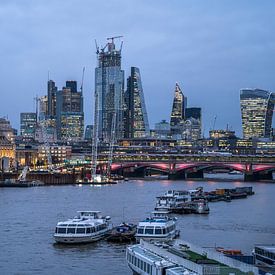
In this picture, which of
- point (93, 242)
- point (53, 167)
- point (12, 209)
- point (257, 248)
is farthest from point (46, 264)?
point (53, 167)

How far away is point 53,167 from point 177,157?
81.6 feet

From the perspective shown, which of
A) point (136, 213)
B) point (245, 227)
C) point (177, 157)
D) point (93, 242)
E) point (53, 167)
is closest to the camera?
point (93, 242)

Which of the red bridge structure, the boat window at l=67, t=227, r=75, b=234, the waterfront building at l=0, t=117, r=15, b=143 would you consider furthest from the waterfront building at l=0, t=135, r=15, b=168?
the boat window at l=67, t=227, r=75, b=234

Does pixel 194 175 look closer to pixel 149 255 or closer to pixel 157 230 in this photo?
pixel 157 230

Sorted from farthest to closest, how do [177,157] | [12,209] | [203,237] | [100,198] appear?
[177,157]
[100,198]
[12,209]
[203,237]

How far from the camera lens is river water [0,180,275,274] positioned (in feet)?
104

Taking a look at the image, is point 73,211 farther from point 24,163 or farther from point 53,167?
point 24,163

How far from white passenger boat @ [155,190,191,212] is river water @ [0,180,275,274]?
3.81 feet

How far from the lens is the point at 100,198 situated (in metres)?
71.1

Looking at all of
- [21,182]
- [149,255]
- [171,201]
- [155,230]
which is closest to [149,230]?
[155,230]

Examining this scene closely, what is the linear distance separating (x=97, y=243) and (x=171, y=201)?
2068 cm

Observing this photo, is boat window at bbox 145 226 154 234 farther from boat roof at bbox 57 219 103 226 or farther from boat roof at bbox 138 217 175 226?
boat roof at bbox 57 219 103 226

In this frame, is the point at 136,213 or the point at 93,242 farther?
the point at 136,213

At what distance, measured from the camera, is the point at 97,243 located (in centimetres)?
3738
